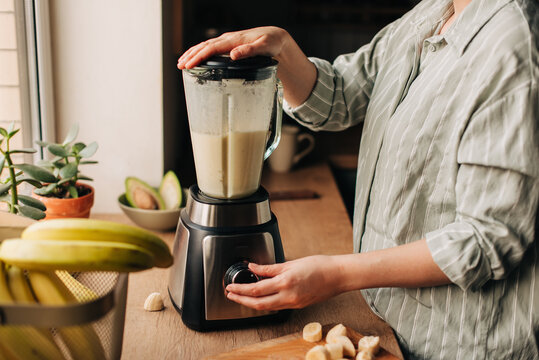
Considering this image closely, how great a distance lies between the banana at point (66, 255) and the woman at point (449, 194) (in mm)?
292

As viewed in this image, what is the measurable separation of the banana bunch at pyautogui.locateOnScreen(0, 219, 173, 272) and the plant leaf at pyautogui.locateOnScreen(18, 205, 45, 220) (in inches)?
11.1

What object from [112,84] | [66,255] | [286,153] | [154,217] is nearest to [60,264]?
[66,255]

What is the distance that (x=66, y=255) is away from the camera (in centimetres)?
55

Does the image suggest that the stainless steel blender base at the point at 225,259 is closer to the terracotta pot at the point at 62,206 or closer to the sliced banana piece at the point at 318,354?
the sliced banana piece at the point at 318,354

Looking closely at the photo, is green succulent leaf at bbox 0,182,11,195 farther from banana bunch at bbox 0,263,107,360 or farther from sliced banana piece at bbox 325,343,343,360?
sliced banana piece at bbox 325,343,343,360

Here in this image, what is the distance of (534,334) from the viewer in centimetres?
83

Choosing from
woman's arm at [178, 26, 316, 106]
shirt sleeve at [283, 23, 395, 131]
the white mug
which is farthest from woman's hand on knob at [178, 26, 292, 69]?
the white mug

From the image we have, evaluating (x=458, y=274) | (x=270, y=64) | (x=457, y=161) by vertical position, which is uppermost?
(x=270, y=64)

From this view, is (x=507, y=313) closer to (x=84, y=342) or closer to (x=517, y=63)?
(x=517, y=63)

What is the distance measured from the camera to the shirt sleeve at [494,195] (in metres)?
0.72

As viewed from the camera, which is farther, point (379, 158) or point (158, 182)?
point (158, 182)

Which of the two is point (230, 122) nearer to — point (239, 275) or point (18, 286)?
point (239, 275)

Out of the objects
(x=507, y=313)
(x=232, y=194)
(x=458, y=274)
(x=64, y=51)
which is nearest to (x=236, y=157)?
(x=232, y=194)

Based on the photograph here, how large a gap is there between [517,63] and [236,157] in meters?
0.44
